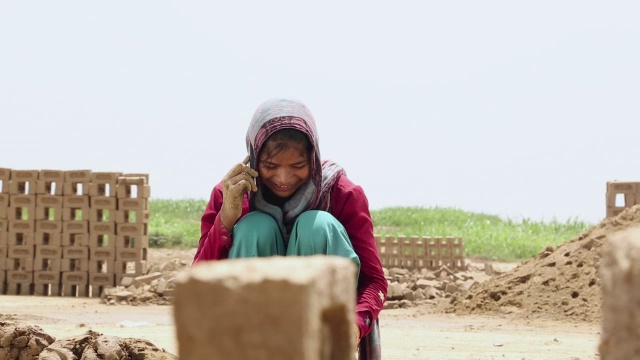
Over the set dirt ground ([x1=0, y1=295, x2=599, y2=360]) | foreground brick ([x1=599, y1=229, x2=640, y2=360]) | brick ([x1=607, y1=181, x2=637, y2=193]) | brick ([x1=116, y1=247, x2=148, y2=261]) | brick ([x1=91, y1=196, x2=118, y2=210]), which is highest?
brick ([x1=607, y1=181, x2=637, y2=193])

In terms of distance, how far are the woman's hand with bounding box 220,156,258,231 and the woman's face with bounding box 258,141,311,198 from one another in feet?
0.27

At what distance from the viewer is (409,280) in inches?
602

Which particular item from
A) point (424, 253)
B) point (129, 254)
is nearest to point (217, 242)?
point (129, 254)

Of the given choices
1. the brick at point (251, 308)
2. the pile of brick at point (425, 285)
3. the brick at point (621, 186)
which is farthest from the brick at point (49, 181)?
the brick at point (251, 308)

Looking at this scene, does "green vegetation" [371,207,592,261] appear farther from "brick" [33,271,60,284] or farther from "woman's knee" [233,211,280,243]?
"woman's knee" [233,211,280,243]

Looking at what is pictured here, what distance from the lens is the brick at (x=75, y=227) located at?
1442 cm

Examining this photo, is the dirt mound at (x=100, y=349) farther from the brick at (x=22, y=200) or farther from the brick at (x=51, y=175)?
the brick at (x=22, y=200)

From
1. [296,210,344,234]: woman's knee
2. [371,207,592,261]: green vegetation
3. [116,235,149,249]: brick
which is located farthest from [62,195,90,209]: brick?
[296,210,344,234]: woman's knee

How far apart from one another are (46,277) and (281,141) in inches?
439

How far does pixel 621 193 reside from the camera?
569 inches

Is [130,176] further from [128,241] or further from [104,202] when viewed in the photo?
[128,241]

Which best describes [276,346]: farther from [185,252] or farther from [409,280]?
[185,252]

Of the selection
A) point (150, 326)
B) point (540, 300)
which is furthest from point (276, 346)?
point (540, 300)

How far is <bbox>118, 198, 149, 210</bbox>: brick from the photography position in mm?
14209
